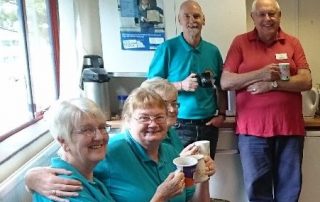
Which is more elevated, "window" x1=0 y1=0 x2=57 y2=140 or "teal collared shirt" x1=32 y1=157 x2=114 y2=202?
"window" x1=0 y1=0 x2=57 y2=140

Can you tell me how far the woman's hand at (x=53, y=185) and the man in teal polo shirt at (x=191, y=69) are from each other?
1.24 m

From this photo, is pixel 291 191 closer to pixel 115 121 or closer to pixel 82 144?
pixel 115 121

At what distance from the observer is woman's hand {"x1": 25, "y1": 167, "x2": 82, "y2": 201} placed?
46.7 inches

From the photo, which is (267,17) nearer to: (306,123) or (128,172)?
(306,123)

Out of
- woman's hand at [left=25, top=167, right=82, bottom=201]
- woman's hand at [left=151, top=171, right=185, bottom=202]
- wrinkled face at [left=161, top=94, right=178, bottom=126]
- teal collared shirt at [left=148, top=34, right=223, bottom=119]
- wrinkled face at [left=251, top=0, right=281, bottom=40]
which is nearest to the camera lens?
woman's hand at [left=25, top=167, right=82, bottom=201]

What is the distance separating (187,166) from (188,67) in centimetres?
117

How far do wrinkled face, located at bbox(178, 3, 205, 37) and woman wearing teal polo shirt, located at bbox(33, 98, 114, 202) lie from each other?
122 centimetres

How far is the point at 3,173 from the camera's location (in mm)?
1809

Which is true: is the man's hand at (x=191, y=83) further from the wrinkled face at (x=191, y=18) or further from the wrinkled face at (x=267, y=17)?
the wrinkled face at (x=267, y=17)

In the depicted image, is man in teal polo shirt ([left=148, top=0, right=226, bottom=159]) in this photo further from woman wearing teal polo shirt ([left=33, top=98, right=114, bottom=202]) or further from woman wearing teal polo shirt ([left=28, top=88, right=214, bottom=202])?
woman wearing teal polo shirt ([left=33, top=98, right=114, bottom=202])

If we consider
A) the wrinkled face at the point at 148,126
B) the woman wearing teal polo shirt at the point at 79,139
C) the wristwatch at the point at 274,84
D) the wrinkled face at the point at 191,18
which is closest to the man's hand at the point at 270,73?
the wristwatch at the point at 274,84

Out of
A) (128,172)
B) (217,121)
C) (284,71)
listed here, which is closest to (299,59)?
(284,71)

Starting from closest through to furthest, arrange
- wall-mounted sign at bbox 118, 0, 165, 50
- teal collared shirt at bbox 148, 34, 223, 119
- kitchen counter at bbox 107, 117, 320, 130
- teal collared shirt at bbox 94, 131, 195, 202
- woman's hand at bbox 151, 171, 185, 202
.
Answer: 1. woman's hand at bbox 151, 171, 185, 202
2. teal collared shirt at bbox 94, 131, 195, 202
3. teal collared shirt at bbox 148, 34, 223, 119
4. kitchen counter at bbox 107, 117, 320, 130
5. wall-mounted sign at bbox 118, 0, 165, 50

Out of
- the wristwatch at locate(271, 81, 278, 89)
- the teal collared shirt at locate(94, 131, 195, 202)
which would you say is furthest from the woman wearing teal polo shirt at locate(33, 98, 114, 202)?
the wristwatch at locate(271, 81, 278, 89)
